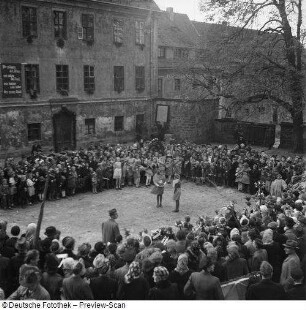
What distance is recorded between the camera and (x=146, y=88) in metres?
32.2

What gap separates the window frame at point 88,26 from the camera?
2728 centimetres

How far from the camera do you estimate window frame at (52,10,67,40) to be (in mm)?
25722

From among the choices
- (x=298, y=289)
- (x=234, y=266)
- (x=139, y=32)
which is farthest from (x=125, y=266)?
(x=139, y=32)

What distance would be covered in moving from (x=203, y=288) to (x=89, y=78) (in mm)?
23829

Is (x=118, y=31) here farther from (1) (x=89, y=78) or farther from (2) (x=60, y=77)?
(2) (x=60, y=77)

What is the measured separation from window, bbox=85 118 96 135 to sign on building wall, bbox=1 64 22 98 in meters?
5.44

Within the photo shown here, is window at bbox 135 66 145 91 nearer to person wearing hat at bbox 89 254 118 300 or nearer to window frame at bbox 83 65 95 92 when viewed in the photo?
window frame at bbox 83 65 95 92

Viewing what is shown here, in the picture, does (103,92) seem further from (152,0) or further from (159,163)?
(159,163)

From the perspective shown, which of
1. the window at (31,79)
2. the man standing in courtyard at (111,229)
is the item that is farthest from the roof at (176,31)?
the man standing in courtyard at (111,229)

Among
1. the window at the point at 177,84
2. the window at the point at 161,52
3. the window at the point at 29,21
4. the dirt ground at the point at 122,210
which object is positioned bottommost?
the dirt ground at the point at 122,210

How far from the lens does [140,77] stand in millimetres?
31641

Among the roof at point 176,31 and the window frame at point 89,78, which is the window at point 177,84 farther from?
the window frame at point 89,78

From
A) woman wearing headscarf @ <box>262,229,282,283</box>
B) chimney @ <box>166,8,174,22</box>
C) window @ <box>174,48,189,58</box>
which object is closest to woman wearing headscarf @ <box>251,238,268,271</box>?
woman wearing headscarf @ <box>262,229,282,283</box>

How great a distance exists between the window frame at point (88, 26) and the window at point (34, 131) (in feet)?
21.9
